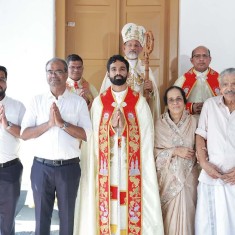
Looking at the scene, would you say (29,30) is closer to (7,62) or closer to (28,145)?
(7,62)

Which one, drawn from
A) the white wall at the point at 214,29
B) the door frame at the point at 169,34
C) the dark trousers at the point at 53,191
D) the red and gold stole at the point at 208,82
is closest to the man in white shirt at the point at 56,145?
the dark trousers at the point at 53,191

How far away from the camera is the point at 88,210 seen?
11.1ft

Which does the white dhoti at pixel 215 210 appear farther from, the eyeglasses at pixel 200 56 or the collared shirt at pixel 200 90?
the eyeglasses at pixel 200 56

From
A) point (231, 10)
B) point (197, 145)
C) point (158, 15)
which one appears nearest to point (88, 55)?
point (158, 15)

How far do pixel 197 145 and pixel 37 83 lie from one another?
2620 millimetres

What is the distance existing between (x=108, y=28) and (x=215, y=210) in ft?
9.56

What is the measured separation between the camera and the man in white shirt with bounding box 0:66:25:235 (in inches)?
123

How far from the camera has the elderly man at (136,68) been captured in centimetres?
385

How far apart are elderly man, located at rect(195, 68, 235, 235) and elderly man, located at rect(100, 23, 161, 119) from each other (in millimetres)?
832

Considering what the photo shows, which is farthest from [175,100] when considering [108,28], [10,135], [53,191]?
[108,28]

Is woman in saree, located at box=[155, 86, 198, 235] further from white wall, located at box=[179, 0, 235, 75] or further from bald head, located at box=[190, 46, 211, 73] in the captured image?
white wall, located at box=[179, 0, 235, 75]

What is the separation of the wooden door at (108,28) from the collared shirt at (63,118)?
1971 mm

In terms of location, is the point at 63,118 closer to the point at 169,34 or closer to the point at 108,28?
the point at 108,28

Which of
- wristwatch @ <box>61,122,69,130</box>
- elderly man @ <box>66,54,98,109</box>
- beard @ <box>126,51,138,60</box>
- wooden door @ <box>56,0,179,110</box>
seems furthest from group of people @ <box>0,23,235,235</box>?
wooden door @ <box>56,0,179,110</box>
